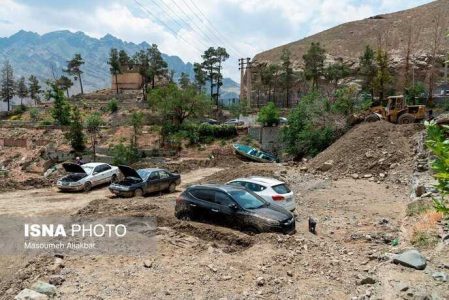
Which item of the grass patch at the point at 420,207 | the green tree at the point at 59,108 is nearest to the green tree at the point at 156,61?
the green tree at the point at 59,108

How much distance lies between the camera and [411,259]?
857 cm

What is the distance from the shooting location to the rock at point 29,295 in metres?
7.62

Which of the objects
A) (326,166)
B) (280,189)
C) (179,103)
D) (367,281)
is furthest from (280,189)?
(179,103)

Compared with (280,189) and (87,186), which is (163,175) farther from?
(280,189)

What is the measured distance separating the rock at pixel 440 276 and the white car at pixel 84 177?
1874 cm

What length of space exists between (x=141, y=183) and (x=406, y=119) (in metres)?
22.1

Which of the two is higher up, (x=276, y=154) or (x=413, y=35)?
(x=413, y=35)

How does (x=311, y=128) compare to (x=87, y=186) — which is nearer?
(x=87, y=186)

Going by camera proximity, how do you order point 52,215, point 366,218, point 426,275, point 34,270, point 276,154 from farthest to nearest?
1. point 276,154
2. point 52,215
3. point 366,218
4. point 34,270
5. point 426,275

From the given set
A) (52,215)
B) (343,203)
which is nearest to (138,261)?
(52,215)

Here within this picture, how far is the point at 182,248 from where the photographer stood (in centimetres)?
1059

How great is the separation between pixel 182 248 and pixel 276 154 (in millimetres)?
31293

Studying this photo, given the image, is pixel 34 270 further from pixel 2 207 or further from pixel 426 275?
pixel 2 207

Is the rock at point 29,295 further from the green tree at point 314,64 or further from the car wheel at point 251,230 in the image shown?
the green tree at point 314,64
